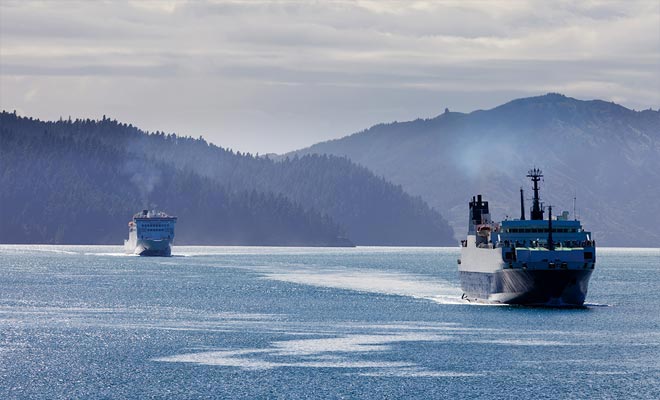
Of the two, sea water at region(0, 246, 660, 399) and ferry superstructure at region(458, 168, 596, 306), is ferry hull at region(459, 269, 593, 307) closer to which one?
ferry superstructure at region(458, 168, 596, 306)

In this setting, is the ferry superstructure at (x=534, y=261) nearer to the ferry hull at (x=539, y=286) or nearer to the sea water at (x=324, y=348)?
the ferry hull at (x=539, y=286)

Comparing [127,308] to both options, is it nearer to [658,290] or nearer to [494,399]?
[494,399]

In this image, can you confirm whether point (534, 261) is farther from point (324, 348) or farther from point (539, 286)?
point (324, 348)

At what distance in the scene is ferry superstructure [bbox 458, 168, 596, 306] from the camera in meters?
124

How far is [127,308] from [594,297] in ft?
192

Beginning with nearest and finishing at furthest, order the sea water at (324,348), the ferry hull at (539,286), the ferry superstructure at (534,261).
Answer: the sea water at (324,348)
the ferry superstructure at (534,261)
the ferry hull at (539,286)

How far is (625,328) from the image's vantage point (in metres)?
116

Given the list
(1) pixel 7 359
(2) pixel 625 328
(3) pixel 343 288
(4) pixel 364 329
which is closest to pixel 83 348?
(1) pixel 7 359

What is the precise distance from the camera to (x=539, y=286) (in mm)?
125562

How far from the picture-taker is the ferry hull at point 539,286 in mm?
125188

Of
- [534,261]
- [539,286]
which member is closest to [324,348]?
[534,261]

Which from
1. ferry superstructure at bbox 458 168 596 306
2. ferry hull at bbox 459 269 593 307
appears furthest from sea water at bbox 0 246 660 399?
ferry superstructure at bbox 458 168 596 306

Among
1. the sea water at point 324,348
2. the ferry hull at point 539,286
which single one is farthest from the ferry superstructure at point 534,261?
the sea water at point 324,348

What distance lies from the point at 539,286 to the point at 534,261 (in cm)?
297
